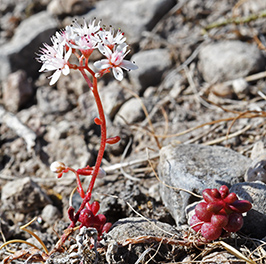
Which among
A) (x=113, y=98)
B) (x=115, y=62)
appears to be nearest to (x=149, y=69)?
(x=113, y=98)

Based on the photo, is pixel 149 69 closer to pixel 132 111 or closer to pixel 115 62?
pixel 132 111

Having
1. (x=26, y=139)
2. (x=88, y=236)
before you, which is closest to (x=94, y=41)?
(x=88, y=236)

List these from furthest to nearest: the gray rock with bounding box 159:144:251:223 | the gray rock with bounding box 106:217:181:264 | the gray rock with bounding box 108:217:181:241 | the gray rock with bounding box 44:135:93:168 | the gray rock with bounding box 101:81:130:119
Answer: the gray rock with bounding box 101:81:130:119
the gray rock with bounding box 44:135:93:168
the gray rock with bounding box 159:144:251:223
the gray rock with bounding box 108:217:181:241
the gray rock with bounding box 106:217:181:264

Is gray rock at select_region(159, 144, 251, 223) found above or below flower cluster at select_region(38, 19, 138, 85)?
below

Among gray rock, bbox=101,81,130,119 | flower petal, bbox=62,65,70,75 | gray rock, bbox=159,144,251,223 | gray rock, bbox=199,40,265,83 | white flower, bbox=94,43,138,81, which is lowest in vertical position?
gray rock, bbox=159,144,251,223

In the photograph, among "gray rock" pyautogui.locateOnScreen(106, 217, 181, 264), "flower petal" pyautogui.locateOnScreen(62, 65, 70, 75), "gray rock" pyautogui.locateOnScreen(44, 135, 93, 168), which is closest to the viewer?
"flower petal" pyautogui.locateOnScreen(62, 65, 70, 75)

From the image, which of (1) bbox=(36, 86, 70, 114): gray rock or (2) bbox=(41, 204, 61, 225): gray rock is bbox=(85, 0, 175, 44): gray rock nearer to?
(1) bbox=(36, 86, 70, 114): gray rock

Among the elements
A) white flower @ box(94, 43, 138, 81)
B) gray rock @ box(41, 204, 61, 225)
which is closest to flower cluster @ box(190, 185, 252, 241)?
white flower @ box(94, 43, 138, 81)

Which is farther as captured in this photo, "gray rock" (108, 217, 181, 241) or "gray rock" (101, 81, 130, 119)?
"gray rock" (101, 81, 130, 119)

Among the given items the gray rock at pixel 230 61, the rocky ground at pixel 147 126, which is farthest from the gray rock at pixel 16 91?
the gray rock at pixel 230 61
